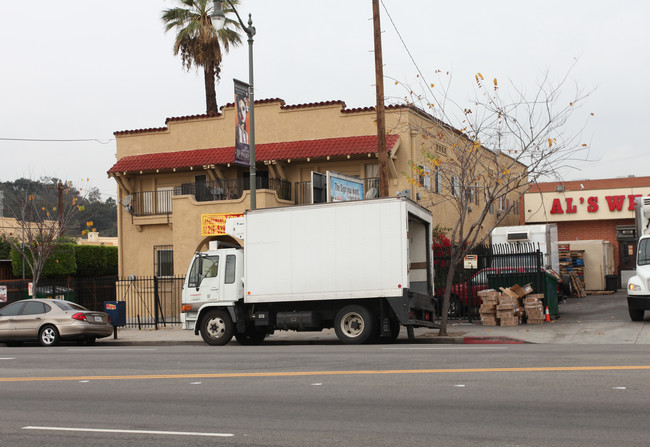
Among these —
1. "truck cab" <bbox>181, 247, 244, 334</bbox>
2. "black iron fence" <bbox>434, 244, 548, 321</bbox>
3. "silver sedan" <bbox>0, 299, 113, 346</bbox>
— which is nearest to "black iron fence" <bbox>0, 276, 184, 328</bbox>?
"silver sedan" <bbox>0, 299, 113, 346</bbox>

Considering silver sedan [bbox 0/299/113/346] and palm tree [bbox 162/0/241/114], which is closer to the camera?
silver sedan [bbox 0/299/113/346]

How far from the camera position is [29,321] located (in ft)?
71.5

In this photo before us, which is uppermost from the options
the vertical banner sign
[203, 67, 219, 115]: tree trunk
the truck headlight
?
[203, 67, 219, 115]: tree trunk

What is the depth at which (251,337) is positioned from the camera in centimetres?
2003

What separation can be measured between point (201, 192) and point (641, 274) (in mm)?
17436

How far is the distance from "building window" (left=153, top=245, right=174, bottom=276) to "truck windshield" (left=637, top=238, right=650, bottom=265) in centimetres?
1897

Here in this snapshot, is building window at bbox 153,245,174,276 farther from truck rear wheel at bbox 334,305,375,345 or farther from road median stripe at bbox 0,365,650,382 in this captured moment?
road median stripe at bbox 0,365,650,382

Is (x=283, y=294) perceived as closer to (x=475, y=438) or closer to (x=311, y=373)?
(x=311, y=373)

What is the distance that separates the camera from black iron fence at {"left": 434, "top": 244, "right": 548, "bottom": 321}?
2220 centimetres

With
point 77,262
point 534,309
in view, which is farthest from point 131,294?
point 534,309

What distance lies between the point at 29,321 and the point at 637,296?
16.6 metres

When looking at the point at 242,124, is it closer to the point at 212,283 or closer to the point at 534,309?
the point at 212,283

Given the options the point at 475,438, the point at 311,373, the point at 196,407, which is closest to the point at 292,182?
the point at 311,373

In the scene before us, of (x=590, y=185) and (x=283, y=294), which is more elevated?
(x=590, y=185)
